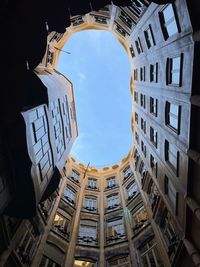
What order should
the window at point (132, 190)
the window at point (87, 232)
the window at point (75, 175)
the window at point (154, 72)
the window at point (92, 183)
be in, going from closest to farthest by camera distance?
the window at point (154, 72)
the window at point (87, 232)
the window at point (132, 190)
the window at point (75, 175)
the window at point (92, 183)

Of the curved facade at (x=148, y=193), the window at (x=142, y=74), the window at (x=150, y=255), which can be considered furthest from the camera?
the window at (x=142, y=74)

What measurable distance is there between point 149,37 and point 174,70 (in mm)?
7627

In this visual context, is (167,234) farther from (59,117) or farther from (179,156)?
(59,117)

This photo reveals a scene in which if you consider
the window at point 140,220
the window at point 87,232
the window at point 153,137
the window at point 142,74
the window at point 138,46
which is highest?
the window at point 138,46

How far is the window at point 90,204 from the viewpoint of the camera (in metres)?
31.0

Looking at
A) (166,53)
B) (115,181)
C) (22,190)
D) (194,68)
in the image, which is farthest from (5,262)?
(115,181)

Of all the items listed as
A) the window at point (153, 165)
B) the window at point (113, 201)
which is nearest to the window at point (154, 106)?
the window at point (153, 165)

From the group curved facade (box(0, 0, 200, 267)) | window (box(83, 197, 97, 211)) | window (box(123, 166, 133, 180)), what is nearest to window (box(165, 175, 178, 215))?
curved facade (box(0, 0, 200, 267))

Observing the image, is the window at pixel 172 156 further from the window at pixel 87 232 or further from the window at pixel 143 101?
the window at pixel 87 232

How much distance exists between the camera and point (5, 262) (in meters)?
14.8

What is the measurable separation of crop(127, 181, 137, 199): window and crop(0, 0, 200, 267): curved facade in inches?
7.6

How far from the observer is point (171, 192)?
62.5 ft

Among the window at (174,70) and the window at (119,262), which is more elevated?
the window at (174,70)

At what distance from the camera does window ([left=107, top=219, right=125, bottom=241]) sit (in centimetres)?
2459
